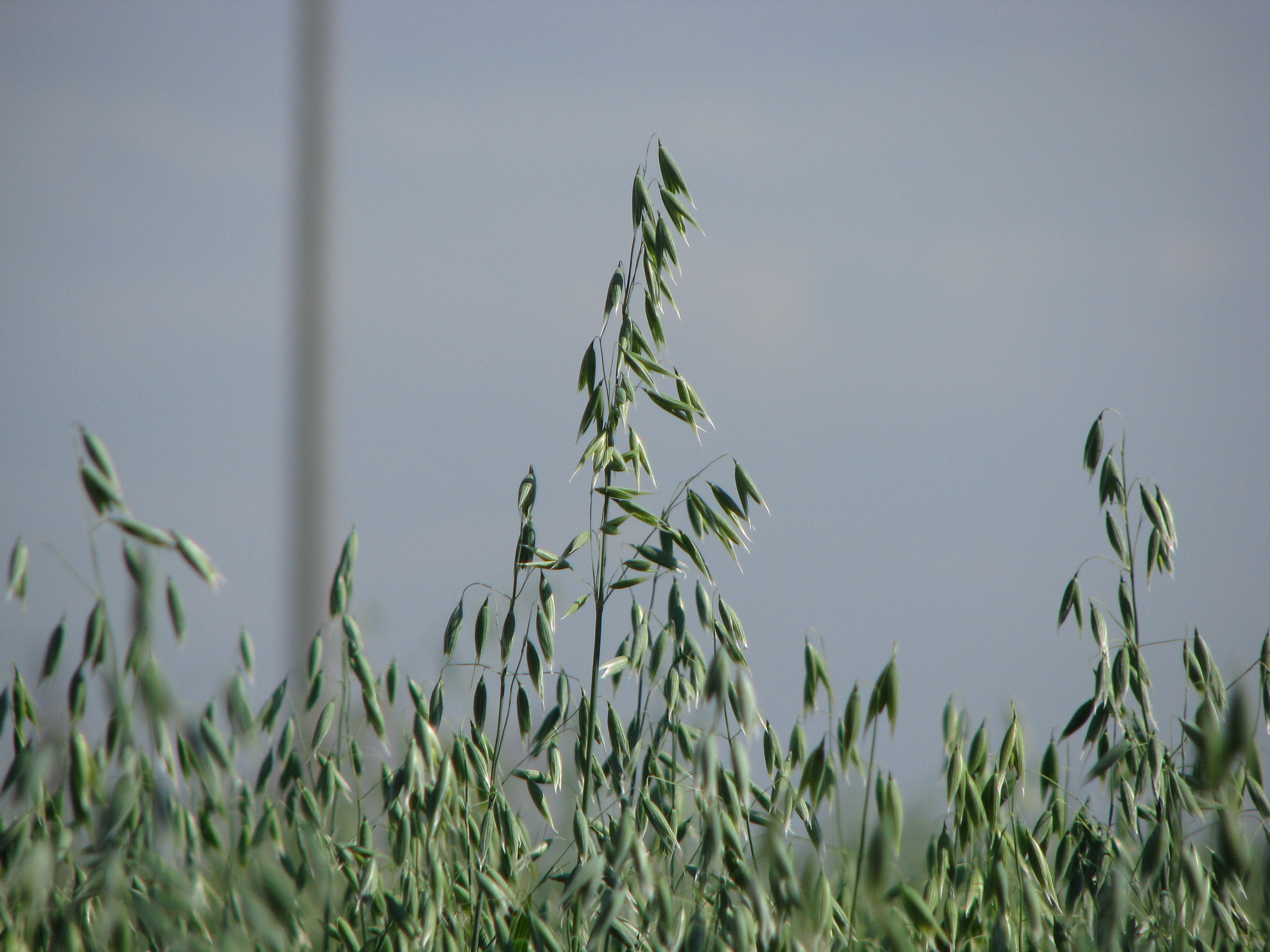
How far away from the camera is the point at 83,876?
1456mm

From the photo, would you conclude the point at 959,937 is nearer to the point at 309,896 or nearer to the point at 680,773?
the point at 680,773

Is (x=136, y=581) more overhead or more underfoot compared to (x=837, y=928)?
more overhead

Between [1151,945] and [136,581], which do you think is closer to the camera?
[136,581]

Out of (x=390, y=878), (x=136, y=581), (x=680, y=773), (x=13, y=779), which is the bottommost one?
(x=390, y=878)

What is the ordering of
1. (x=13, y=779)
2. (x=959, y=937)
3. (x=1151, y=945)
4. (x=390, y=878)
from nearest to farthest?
(x=13, y=779) < (x=959, y=937) < (x=1151, y=945) < (x=390, y=878)

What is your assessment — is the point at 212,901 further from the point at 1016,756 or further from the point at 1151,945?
the point at 1151,945

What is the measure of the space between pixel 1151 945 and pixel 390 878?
132cm

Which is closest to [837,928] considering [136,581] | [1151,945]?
[1151,945]

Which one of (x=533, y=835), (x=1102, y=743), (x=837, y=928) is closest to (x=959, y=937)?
(x=837, y=928)

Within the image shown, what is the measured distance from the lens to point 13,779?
1279 millimetres

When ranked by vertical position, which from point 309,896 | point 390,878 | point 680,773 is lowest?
point 390,878

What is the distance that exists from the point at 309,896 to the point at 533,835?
1.70 feet

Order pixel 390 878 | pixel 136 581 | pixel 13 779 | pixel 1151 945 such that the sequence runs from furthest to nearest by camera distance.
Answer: pixel 390 878 < pixel 1151 945 < pixel 13 779 < pixel 136 581

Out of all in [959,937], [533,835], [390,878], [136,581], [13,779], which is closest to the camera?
[136,581]
